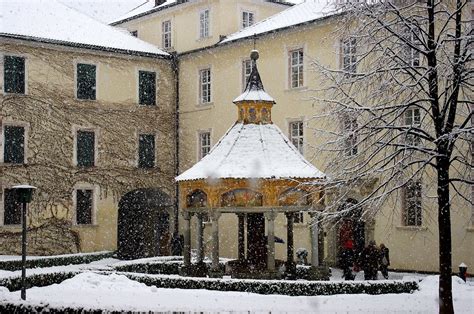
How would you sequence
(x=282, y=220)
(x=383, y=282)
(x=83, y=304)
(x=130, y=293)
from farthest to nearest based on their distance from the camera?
(x=282, y=220), (x=383, y=282), (x=130, y=293), (x=83, y=304)

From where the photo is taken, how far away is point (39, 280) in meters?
21.2

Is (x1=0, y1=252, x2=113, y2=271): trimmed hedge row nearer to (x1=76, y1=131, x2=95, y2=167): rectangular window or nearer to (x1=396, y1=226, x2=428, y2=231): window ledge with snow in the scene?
(x1=76, y1=131, x2=95, y2=167): rectangular window

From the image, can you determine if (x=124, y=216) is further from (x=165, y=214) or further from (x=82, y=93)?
(x=82, y=93)

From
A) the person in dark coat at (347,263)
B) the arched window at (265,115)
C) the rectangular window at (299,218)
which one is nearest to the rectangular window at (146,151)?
the rectangular window at (299,218)

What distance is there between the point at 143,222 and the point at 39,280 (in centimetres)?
1594

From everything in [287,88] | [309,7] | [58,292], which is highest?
[309,7]

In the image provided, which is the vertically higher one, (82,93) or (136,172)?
(82,93)

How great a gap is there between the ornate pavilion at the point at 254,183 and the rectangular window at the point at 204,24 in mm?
18039

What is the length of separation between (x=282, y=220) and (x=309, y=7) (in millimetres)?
9531

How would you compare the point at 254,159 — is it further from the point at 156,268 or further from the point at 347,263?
the point at 156,268

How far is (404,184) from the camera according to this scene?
1421cm

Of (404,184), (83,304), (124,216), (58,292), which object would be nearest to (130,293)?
(58,292)

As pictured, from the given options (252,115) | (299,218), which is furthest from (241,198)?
(299,218)

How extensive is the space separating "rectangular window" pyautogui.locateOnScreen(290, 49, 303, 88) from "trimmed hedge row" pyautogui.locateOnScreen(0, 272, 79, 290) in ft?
48.7
